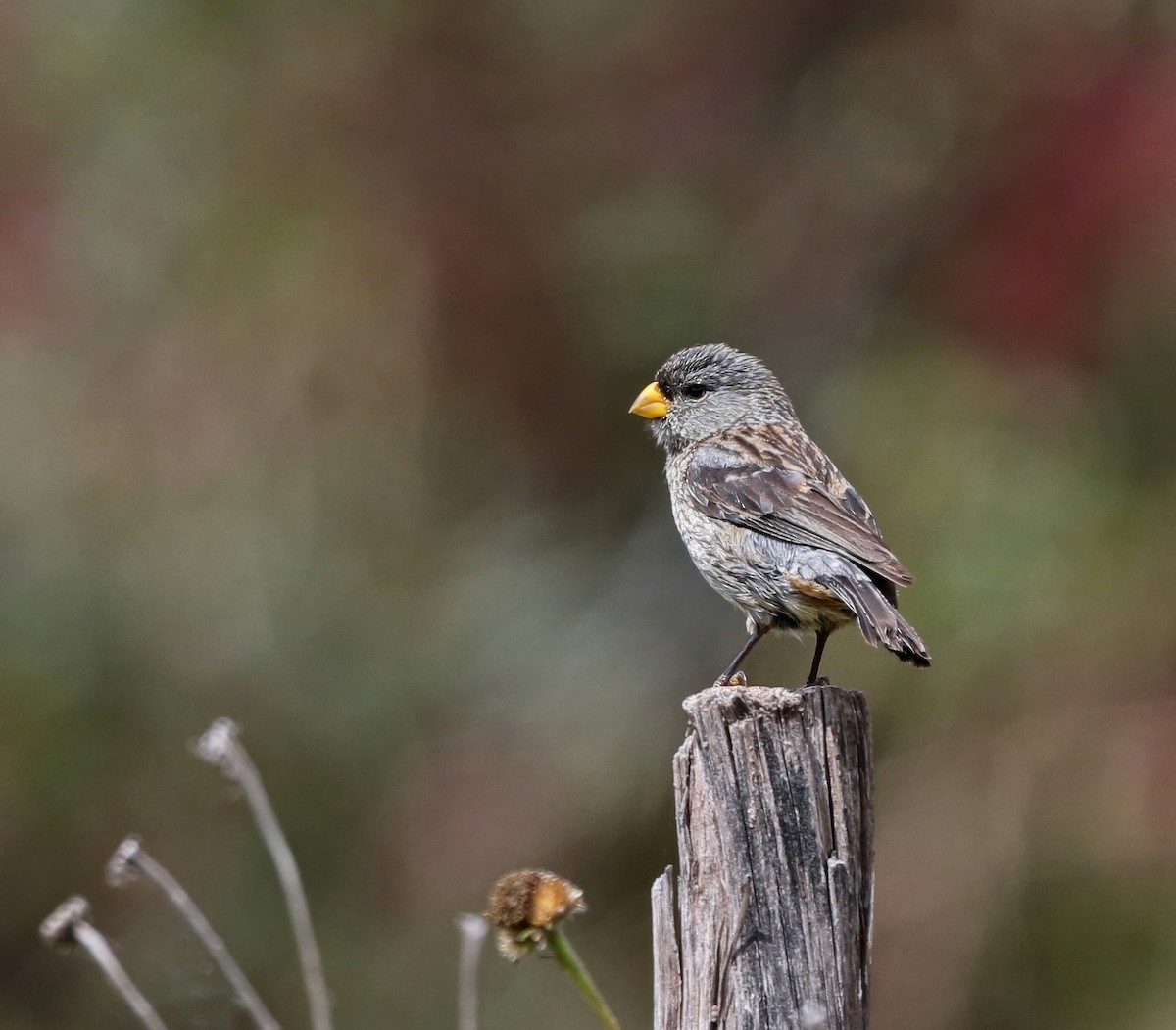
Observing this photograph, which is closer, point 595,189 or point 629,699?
point 629,699

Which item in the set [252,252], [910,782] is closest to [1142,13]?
[910,782]

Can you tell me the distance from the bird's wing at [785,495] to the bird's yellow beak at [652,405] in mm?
277

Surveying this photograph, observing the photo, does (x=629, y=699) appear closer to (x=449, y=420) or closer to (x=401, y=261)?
(x=449, y=420)

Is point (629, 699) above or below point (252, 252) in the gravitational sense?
below

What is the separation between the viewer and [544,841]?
8156 millimetres

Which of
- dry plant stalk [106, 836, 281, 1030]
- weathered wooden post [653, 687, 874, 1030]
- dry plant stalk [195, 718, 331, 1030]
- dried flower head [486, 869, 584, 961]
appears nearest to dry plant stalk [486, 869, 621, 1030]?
dried flower head [486, 869, 584, 961]

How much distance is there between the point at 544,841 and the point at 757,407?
3.31 m

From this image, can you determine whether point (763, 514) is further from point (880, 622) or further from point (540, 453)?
point (540, 453)

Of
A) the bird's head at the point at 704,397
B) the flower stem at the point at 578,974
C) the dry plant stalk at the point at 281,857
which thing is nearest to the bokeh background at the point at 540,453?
the bird's head at the point at 704,397

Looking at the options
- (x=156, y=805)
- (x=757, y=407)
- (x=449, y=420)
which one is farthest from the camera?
(x=449, y=420)

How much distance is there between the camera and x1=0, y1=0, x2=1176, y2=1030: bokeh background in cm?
766

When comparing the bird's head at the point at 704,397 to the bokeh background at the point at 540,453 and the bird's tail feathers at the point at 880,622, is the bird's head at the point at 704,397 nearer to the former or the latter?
the bird's tail feathers at the point at 880,622

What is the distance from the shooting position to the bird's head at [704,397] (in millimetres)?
5570

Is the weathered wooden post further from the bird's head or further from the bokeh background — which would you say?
the bokeh background
